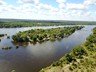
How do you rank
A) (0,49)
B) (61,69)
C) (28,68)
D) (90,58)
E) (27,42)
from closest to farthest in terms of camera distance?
1. (61,69)
2. (28,68)
3. (90,58)
4. (0,49)
5. (27,42)

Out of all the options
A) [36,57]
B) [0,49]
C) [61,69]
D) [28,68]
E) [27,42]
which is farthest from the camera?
[27,42]

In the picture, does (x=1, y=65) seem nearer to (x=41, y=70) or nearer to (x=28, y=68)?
(x=28, y=68)

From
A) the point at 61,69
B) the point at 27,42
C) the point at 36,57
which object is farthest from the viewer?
the point at 27,42

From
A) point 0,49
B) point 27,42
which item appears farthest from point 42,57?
point 27,42

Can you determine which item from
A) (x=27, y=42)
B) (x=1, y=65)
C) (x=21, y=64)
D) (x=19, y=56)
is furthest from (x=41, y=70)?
(x=27, y=42)

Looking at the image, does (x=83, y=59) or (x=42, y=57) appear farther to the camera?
(x=42, y=57)

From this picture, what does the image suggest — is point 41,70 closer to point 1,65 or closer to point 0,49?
point 1,65

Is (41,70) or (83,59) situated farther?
(83,59)

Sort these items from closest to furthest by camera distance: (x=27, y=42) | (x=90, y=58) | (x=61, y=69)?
(x=61, y=69), (x=90, y=58), (x=27, y=42)
